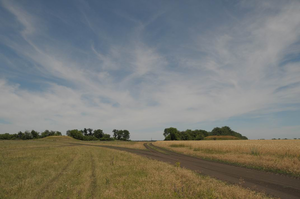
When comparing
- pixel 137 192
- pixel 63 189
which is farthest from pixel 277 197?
pixel 63 189

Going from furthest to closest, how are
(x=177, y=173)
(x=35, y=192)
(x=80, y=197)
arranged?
(x=177, y=173) < (x=35, y=192) < (x=80, y=197)

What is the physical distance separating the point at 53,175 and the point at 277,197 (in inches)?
644

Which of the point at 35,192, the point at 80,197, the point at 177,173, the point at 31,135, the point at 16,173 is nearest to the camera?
the point at 80,197

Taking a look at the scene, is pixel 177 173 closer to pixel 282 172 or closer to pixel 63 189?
pixel 63 189

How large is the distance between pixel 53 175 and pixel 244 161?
20972mm

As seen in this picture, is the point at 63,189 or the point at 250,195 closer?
the point at 250,195

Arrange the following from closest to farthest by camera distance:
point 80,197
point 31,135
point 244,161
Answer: point 80,197, point 244,161, point 31,135

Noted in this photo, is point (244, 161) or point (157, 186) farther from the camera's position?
point (244, 161)

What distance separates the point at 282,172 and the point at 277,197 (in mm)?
8077

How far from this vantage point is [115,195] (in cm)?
893

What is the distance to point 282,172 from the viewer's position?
1423 cm

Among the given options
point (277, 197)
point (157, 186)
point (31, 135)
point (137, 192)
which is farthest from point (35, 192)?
point (31, 135)

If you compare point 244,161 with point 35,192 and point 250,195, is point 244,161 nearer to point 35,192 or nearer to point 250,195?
point 250,195

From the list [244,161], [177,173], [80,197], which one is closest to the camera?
[80,197]
